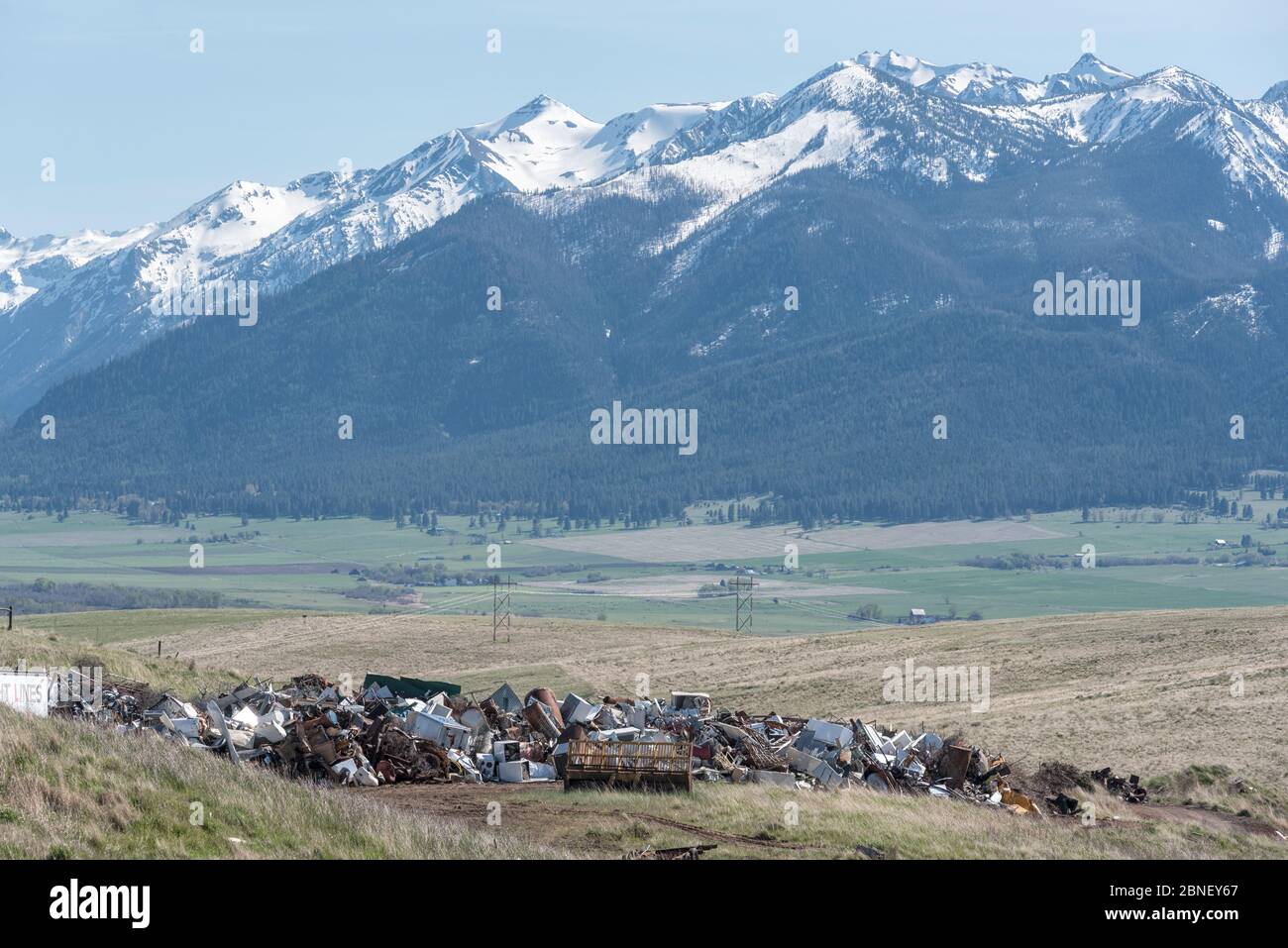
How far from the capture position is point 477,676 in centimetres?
6066

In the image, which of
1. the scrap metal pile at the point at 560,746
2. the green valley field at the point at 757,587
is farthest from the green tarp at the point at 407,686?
the green valley field at the point at 757,587

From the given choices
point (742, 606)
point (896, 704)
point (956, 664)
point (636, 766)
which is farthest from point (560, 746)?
point (742, 606)

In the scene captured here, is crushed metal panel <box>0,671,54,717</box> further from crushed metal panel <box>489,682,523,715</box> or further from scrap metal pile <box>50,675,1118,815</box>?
crushed metal panel <box>489,682,523,715</box>

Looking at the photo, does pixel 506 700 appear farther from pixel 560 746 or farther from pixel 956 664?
pixel 956 664

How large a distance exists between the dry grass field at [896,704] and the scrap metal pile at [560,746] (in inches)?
45.2

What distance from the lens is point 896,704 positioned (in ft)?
158

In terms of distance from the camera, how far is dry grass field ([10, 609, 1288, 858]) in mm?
23094

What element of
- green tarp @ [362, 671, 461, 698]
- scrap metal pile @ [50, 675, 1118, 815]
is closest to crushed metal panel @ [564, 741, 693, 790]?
scrap metal pile @ [50, 675, 1118, 815]

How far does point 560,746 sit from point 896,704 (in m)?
20.0

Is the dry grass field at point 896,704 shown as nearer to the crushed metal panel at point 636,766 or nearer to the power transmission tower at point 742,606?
the crushed metal panel at point 636,766

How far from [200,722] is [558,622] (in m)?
55.2
